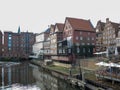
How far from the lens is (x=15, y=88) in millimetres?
42562

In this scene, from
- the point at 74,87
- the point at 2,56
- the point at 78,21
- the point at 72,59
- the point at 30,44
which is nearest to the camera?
the point at 74,87

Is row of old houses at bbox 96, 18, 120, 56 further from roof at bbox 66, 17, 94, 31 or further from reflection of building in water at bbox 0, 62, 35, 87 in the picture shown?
reflection of building in water at bbox 0, 62, 35, 87

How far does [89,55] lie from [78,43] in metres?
6.65

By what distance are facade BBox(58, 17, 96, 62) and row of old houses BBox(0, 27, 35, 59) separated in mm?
64318

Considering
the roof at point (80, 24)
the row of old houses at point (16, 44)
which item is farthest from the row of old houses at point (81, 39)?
the row of old houses at point (16, 44)

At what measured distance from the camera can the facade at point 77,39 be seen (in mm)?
70188

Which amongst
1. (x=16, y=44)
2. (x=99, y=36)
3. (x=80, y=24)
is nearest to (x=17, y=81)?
(x=80, y=24)

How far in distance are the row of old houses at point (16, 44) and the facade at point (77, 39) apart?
64318mm

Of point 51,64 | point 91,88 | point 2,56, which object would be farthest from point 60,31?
point 2,56

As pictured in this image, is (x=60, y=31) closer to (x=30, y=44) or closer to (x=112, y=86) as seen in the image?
(x=112, y=86)

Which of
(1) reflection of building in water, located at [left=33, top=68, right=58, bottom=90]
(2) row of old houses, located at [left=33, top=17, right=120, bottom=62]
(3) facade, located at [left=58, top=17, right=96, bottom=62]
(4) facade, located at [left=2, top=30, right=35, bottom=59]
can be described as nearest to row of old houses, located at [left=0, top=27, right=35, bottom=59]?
(4) facade, located at [left=2, top=30, right=35, bottom=59]

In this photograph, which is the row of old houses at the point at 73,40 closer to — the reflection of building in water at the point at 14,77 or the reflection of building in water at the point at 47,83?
the reflection of building in water at the point at 47,83

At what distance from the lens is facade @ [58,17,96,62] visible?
230 ft

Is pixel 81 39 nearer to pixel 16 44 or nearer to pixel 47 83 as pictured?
pixel 47 83
